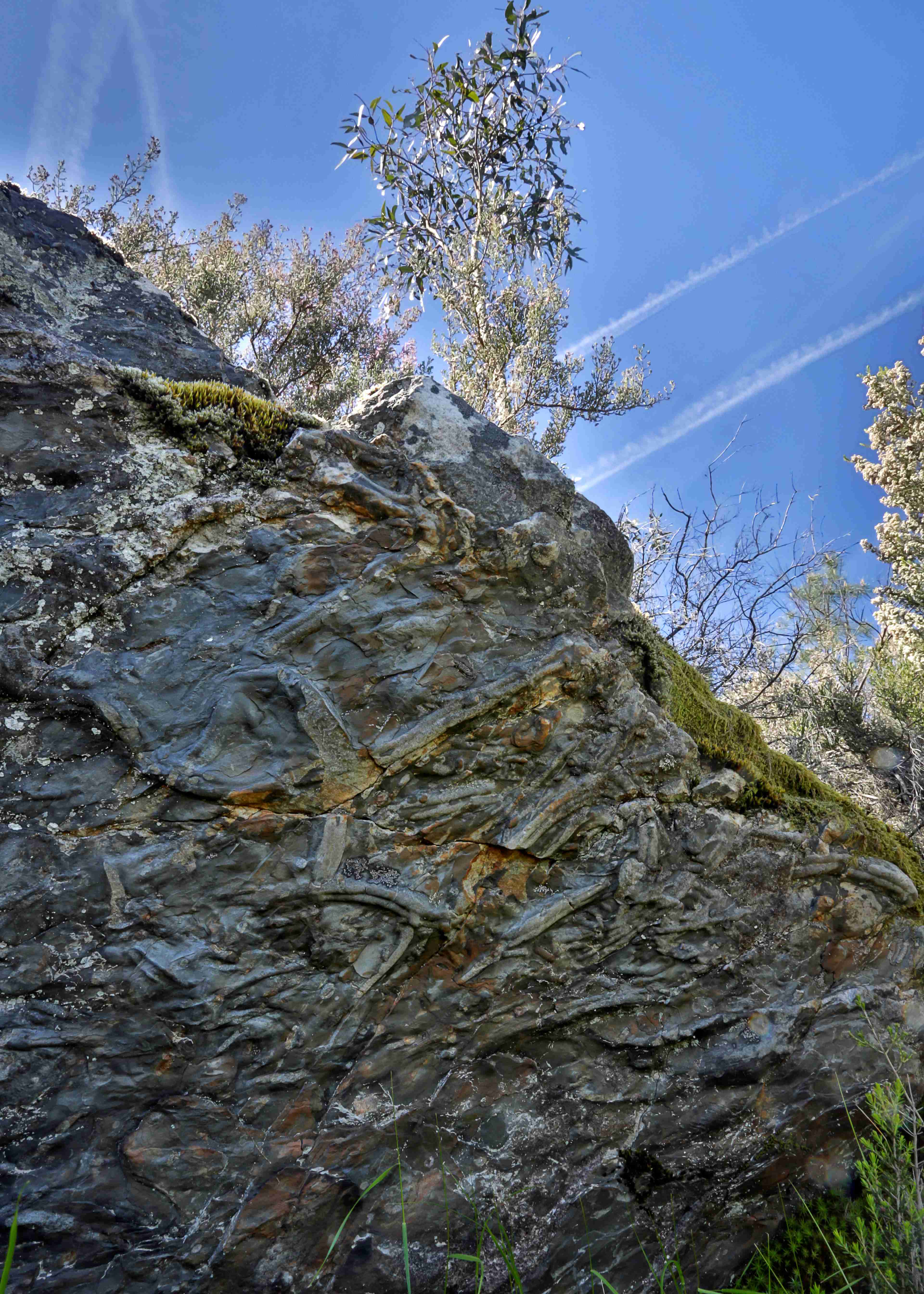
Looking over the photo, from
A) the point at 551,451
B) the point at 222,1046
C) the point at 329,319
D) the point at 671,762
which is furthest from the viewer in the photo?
the point at 329,319

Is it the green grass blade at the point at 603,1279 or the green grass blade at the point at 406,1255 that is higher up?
the green grass blade at the point at 406,1255

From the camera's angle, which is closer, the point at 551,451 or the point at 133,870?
the point at 133,870

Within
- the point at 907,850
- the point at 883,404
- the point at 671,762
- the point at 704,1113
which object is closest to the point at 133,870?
Result: the point at 671,762

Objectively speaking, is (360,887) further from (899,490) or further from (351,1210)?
(899,490)

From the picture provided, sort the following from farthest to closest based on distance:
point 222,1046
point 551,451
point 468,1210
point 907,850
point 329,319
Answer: point 329,319
point 551,451
point 907,850
point 468,1210
point 222,1046

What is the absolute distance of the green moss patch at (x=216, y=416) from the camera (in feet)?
9.04

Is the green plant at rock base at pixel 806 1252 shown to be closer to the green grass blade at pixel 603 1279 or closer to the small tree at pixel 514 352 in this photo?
the green grass blade at pixel 603 1279

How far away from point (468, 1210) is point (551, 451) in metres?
9.54

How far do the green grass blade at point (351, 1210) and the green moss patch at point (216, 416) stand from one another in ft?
8.14

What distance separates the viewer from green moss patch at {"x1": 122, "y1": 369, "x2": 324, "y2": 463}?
2.76 metres

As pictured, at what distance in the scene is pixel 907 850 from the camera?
3.62 metres

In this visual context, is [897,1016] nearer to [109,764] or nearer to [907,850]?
[907,850]

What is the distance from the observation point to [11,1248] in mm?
1706

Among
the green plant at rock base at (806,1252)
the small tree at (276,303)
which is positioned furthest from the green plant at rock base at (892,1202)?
the small tree at (276,303)
